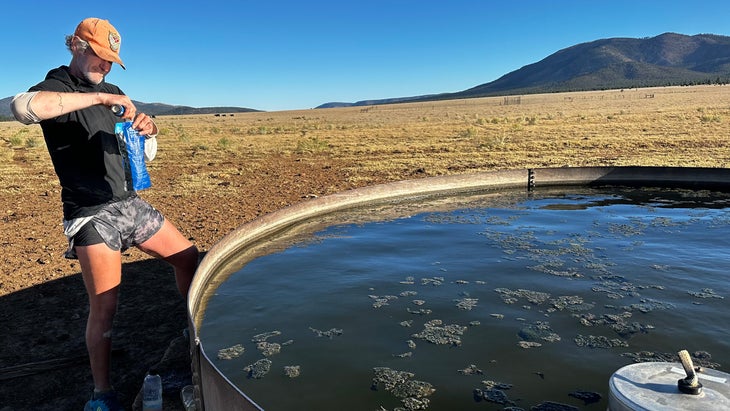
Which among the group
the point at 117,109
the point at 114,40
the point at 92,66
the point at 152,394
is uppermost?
the point at 114,40

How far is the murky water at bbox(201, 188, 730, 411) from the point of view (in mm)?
2764

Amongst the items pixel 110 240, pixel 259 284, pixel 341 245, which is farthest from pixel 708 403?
pixel 341 245

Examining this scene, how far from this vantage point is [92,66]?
2381 mm

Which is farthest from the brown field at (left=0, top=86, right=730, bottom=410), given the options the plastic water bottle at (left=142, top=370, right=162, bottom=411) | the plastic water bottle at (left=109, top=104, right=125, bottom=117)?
the plastic water bottle at (left=109, top=104, right=125, bottom=117)

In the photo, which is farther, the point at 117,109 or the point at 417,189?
the point at 417,189

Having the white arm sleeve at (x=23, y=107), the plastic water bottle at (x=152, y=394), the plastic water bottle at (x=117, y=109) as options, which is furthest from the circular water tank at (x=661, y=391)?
the white arm sleeve at (x=23, y=107)

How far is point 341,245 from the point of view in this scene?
5453 millimetres

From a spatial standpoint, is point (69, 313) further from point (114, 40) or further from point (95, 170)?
point (114, 40)

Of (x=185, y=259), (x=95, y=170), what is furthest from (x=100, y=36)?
(x=185, y=259)

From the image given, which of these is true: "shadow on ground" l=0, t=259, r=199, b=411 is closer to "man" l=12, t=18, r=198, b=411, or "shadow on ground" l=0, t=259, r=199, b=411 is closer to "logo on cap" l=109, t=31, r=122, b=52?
"man" l=12, t=18, r=198, b=411

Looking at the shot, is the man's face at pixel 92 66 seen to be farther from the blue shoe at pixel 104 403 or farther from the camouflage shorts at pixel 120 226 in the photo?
the blue shoe at pixel 104 403

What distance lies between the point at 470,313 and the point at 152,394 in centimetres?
212

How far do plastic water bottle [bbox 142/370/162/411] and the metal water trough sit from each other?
664mm

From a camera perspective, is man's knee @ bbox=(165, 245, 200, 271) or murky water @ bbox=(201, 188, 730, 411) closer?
murky water @ bbox=(201, 188, 730, 411)
